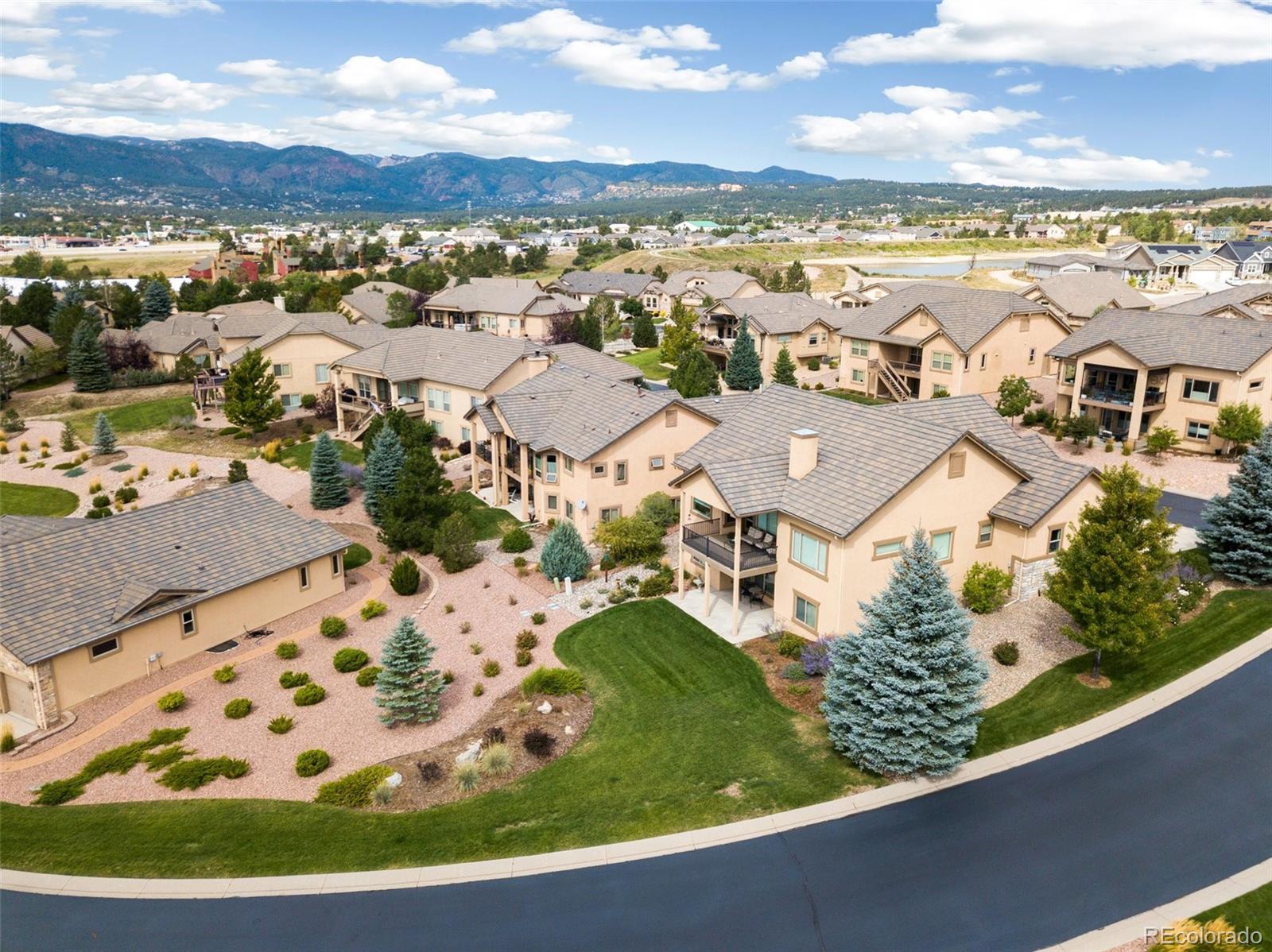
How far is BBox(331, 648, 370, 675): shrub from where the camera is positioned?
95.9 ft

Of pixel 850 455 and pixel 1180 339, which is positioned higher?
pixel 1180 339

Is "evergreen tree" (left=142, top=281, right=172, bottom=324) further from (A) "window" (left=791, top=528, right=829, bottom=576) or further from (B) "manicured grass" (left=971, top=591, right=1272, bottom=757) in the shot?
(B) "manicured grass" (left=971, top=591, right=1272, bottom=757)

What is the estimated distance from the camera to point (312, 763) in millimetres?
23062

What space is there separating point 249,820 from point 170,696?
7895 mm

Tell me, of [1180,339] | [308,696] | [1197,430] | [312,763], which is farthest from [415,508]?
[1180,339]

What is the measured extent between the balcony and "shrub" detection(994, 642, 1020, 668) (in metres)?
7.73

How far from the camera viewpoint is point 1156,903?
672 inches

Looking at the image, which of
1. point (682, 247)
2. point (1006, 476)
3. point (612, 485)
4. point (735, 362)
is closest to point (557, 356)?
point (735, 362)

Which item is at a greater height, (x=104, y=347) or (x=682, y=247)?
(x=682, y=247)

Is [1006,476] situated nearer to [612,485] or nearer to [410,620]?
[612,485]

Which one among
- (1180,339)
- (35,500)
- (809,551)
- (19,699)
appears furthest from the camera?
(35,500)

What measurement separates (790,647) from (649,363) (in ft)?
185

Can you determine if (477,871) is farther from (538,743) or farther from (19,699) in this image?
(19,699)

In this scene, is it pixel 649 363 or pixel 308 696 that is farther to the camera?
pixel 649 363
